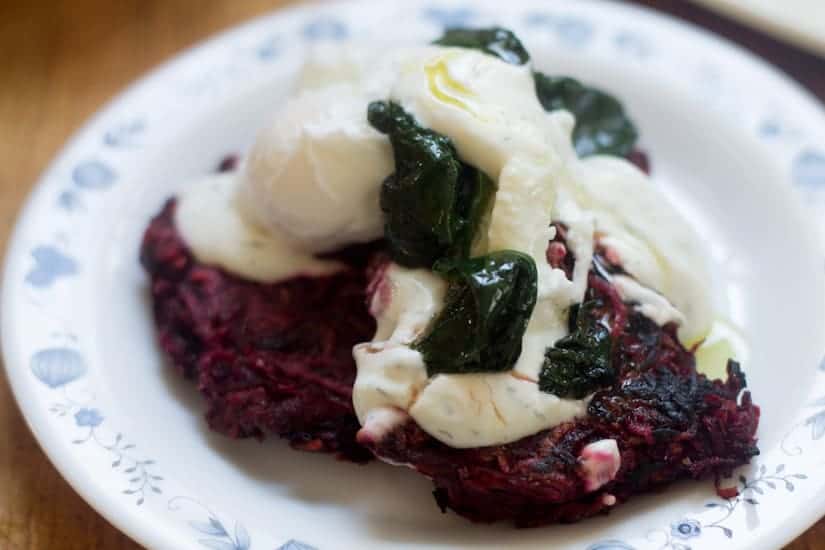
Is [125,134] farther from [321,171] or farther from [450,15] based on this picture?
[450,15]

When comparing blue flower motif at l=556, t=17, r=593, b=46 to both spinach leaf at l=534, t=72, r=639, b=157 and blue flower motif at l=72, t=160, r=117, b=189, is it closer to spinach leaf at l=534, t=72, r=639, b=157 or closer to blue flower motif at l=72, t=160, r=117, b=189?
spinach leaf at l=534, t=72, r=639, b=157

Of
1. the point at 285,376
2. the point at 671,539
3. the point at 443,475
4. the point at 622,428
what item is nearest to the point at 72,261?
the point at 285,376

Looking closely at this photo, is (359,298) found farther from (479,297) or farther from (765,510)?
(765,510)

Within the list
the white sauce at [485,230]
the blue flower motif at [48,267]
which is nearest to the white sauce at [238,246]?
the white sauce at [485,230]

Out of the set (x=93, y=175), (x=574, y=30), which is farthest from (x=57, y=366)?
(x=574, y=30)

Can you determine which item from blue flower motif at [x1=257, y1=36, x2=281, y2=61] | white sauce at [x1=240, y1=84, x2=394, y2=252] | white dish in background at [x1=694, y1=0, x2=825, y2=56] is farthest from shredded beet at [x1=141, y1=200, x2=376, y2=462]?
white dish in background at [x1=694, y1=0, x2=825, y2=56]

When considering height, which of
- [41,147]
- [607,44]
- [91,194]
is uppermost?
[607,44]

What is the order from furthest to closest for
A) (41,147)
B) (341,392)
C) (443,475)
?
(41,147), (341,392), (443,475)
